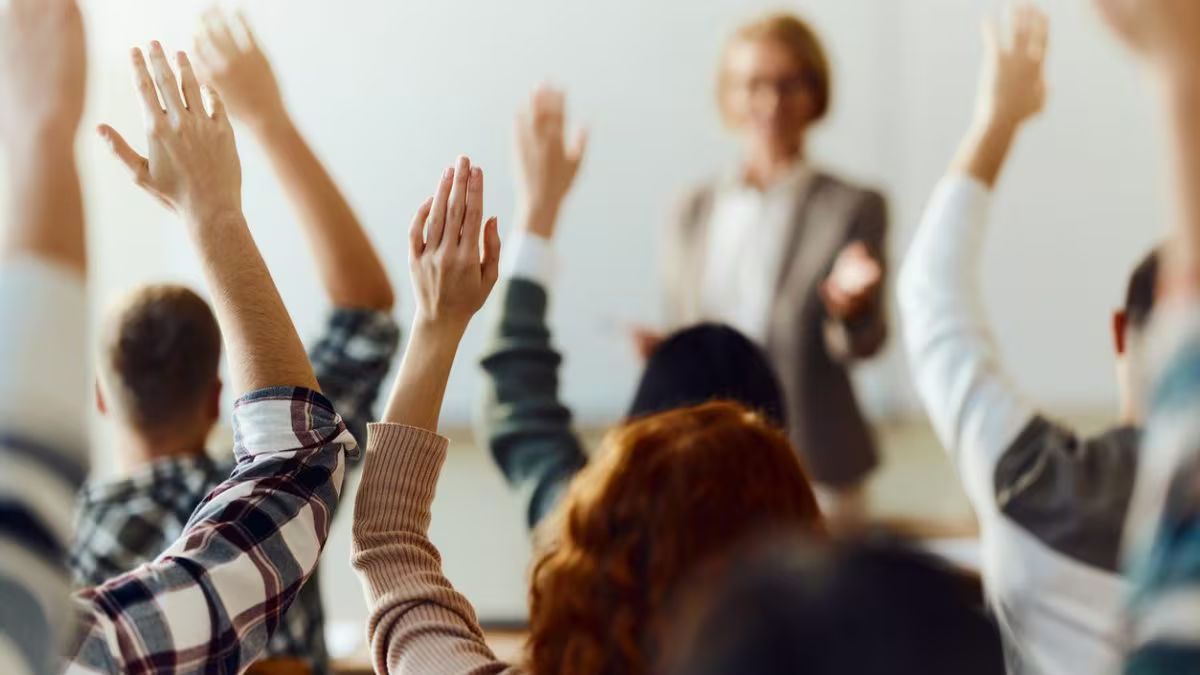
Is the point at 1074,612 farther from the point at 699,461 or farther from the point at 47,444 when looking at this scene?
the point at 47,444

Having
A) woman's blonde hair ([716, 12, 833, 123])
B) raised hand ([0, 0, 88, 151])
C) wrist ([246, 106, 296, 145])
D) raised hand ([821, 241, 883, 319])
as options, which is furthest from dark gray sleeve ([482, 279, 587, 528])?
woman's blonde hair ([716, 12, 833, 123])

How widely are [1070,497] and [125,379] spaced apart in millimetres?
1077

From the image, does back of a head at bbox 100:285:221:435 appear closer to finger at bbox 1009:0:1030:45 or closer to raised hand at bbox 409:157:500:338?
raised hand at bbox 409:157:500:338

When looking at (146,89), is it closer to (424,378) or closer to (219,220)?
(219,220)

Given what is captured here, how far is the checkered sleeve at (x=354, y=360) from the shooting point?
1.45 meters

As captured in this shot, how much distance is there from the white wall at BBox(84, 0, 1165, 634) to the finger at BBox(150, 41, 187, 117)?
8.25 ft

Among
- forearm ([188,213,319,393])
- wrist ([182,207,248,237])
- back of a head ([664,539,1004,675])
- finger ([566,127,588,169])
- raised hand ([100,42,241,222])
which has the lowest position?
back of a head ([664,539,1004,675])

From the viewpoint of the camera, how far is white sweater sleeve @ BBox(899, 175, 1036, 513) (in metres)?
1.15

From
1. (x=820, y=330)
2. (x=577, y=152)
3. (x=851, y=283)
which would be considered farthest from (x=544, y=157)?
(x=820, y=330)

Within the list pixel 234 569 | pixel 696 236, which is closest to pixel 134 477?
pixel 234 569

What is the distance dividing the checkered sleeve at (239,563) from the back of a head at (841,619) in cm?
39

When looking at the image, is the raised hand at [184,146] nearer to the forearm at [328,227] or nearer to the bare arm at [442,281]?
the bare arm at [442,281]

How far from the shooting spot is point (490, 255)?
1.07 meters

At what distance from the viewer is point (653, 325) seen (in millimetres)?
3500
